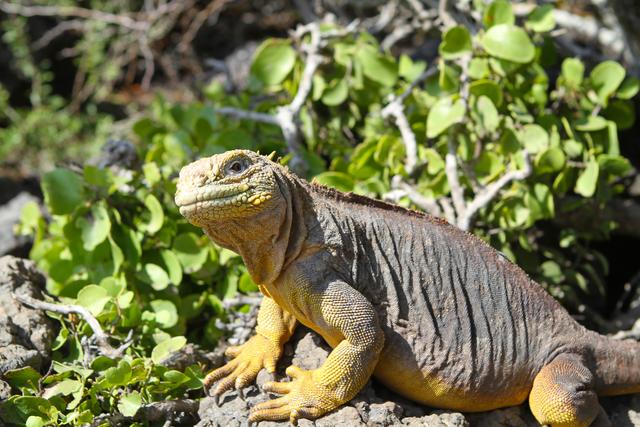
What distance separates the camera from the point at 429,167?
481 centimetres

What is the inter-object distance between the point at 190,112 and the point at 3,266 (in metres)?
1.88

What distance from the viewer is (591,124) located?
504cm

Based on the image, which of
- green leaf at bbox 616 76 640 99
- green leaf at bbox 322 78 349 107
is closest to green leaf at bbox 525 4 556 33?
green leaf at bbox 616 76 640 99

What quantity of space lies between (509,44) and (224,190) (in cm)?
246

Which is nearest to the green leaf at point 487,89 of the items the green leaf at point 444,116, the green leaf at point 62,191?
the green leaf at point 444,116

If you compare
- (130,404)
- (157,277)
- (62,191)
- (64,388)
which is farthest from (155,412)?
(62,191)

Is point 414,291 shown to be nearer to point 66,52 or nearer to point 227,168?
point 227,168

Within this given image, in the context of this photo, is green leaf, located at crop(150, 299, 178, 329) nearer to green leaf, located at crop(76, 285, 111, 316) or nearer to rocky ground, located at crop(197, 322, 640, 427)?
green leaf, located at crop(76, 285, 111, 316)

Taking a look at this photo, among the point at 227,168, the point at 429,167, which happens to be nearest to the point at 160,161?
the point at 429,167

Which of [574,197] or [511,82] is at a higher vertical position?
[511,82]

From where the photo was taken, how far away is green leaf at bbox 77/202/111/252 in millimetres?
4301

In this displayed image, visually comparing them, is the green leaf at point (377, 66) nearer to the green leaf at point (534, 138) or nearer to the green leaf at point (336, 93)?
the green leaf at point (336, 93)

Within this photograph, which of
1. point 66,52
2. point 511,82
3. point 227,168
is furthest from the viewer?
point 66,52

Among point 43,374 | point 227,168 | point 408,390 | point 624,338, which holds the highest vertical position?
point 227,168
